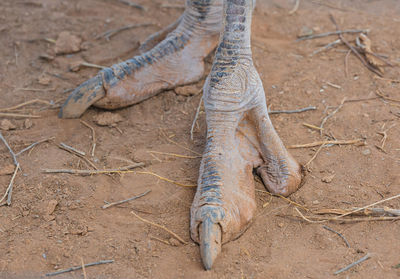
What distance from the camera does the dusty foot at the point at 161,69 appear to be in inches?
117

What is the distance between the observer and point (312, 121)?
296 cm

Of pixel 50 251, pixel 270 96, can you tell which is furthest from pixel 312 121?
pixel 50 251

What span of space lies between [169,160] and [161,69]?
814 millimetres

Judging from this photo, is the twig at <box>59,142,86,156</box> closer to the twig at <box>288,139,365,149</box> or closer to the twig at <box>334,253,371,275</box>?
the twig at <box>288,139,365,149</box>

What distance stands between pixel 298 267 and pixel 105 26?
291 centimetres

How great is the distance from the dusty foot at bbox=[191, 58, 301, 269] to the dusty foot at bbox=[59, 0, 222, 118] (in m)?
0.79

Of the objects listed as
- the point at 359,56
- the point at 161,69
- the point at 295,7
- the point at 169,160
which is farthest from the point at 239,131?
the point at 295,7

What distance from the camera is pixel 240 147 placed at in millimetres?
2494

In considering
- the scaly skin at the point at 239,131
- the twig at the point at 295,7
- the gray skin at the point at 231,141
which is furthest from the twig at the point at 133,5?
the scaly skin at the point at 239,131

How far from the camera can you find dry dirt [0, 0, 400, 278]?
204 centimetres

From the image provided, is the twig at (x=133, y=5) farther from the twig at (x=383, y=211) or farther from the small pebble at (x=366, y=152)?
the twig at (x=383, y=211)

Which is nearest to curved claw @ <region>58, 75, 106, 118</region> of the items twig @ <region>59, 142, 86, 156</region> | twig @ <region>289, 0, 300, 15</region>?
twig @ <region>59, 142, 86, 156</region>

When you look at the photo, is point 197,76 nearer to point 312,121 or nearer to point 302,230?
point 312,121

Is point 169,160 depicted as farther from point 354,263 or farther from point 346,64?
point 346,64
